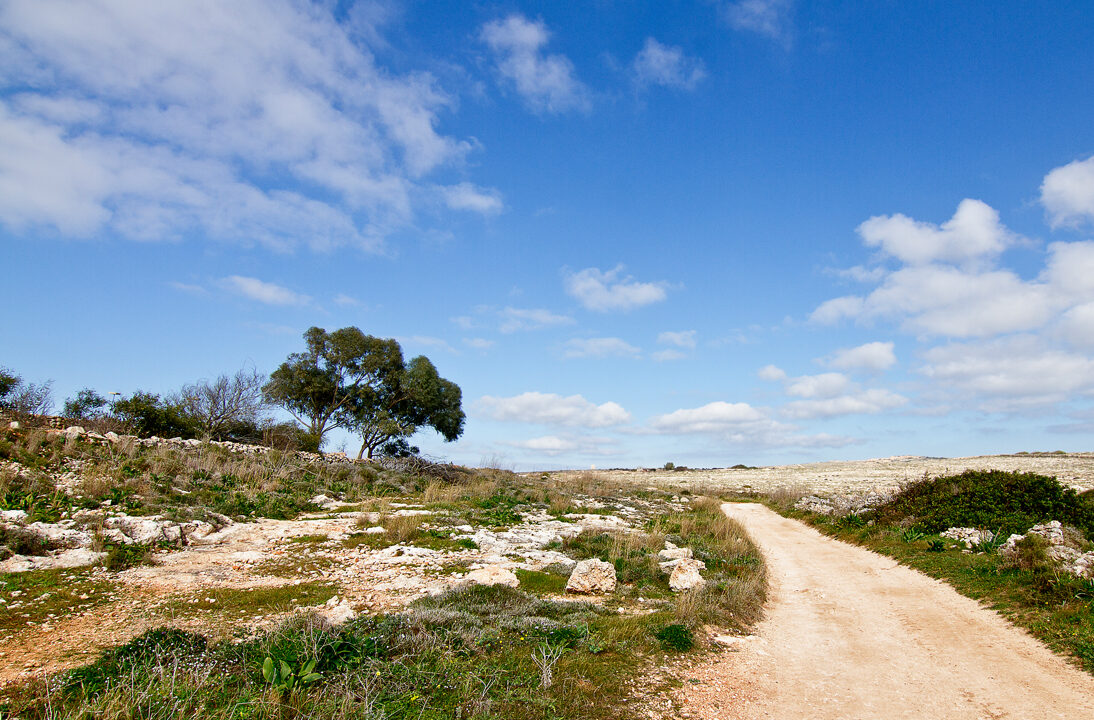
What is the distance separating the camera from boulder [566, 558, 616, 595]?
10094 millimetres

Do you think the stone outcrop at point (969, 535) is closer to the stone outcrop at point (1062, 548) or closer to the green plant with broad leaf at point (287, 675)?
the stone outcrop at point (1062, 548)

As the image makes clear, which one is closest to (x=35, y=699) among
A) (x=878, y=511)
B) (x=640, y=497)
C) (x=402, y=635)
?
(x=402, y=635)

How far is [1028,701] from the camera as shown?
6348 mm

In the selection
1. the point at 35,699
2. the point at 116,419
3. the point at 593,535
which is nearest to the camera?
the point at 35,699

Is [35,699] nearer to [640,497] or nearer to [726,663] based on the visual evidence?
[726,663]

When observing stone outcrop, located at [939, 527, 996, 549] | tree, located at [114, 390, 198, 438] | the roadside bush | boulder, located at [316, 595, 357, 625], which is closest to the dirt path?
stone outcrop, located at [939, 527, 996, 549]

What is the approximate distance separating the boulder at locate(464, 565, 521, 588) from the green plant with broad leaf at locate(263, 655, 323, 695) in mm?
4449

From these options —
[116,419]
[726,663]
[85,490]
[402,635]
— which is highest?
[116,419]

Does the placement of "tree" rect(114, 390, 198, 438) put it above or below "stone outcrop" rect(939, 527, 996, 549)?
above

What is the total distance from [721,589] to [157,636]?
885 cm

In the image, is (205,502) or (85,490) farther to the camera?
(205,502)

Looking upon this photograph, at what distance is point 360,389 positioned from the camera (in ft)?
130

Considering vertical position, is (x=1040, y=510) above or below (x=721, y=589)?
above

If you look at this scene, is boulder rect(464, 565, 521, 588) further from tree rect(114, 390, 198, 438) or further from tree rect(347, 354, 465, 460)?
tree rect(347, 354, 465, 460)
